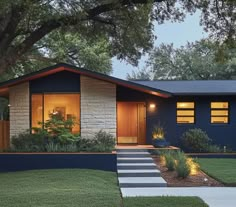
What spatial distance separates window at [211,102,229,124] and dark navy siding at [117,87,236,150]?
20cm

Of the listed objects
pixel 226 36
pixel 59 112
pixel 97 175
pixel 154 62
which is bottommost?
pixel 97 175

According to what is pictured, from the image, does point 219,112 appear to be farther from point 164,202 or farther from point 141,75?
point 141,75

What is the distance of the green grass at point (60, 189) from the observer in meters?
8.90

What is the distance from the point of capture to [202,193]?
412 inches

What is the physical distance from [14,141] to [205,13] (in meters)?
8.27

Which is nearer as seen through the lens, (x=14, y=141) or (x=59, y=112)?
(x=14, y=141)

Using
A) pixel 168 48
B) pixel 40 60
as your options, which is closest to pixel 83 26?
pixel 40 60

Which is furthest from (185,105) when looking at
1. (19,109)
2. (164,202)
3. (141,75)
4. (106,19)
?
(141,75)

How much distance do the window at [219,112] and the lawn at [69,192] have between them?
7932mm

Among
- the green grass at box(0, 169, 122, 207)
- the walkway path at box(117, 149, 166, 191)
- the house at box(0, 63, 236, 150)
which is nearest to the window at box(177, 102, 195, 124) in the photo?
the house at box(0, 63, 236, 150)

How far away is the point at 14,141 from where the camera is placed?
16.2 m

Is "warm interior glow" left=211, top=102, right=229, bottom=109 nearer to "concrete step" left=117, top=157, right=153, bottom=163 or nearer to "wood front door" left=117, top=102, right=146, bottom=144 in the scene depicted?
"wood front door" left=117, top=102, right=146, bottom=144

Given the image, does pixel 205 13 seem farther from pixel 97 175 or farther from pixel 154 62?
pixel 154 62

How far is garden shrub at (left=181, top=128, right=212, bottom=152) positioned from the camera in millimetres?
18844
